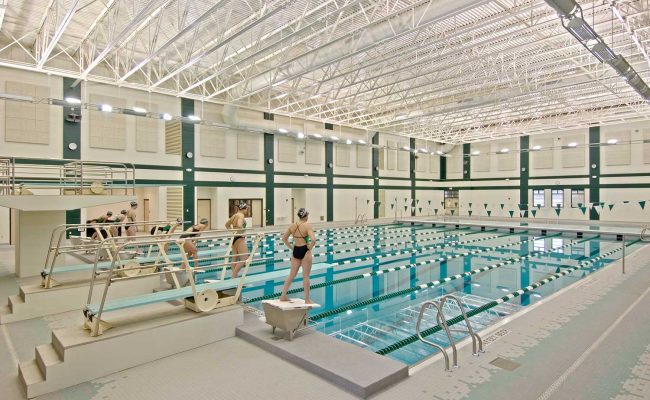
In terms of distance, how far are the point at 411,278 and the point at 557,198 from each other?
2117 centimetres

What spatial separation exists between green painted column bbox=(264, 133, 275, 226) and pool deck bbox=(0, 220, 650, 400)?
49.7 feet

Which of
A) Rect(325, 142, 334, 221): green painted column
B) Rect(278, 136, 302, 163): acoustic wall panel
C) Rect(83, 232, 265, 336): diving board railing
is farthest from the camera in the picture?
Rect(325, 142, 334, 221): green painted column

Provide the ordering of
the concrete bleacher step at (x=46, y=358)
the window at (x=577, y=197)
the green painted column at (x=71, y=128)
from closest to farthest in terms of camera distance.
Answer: the concrete bleacher step at (x=46, y=358) → the green painted column at (x=71, y=128) → the window at (x=577, y=197)

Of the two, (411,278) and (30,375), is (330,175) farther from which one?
(30,375)

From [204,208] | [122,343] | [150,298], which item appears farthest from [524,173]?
[122,343]

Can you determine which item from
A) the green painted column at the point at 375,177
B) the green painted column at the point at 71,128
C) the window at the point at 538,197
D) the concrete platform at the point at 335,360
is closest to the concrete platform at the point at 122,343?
the concrete platform at the point at 335,360

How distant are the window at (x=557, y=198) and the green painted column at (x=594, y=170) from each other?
1.60m

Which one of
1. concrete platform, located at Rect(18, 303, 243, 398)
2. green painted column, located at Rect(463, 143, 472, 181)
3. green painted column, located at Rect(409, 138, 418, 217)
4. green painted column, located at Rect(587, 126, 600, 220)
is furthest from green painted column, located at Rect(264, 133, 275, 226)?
green painted column, located at Rect(587, 126, 600, 220)

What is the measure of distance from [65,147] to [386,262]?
40.7 feet

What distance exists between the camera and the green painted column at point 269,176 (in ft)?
65.1

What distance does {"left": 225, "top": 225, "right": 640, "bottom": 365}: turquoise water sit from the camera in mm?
5535

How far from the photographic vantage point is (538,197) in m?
25.6

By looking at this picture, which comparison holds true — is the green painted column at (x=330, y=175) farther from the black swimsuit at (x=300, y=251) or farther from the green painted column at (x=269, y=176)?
the black swimsuit at (x=300, y=251)

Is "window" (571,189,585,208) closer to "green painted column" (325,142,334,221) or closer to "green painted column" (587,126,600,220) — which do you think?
"green painted column" (587,126,600,220)
